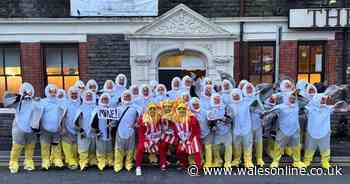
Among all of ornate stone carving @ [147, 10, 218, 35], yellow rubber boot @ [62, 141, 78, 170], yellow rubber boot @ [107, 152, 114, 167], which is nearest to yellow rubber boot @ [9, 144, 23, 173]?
yellow rubber boot @ [62, 141, 78, 170]

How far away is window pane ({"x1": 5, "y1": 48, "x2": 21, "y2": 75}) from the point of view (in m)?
11.1

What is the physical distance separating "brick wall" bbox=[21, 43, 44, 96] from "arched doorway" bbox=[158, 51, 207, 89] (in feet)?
10.4

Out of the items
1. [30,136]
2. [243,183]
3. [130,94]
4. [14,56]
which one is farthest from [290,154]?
[14,56]

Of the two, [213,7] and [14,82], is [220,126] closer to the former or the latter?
[213,7]

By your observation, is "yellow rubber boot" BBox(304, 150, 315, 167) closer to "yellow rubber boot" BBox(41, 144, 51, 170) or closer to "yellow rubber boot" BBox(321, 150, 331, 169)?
"yellow rubber boot" BBox(321, 150, 331, 169)

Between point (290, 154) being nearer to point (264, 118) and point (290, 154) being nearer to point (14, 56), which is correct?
point (264, 118)

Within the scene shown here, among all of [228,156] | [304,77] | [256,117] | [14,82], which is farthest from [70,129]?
[304,77]

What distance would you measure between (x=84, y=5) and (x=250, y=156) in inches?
234

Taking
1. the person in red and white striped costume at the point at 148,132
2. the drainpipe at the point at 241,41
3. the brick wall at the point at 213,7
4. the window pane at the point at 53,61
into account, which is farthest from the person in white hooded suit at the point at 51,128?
the drainpipe at the point at 241,41

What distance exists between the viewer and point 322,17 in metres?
10.4

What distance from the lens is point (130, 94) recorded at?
7617mm

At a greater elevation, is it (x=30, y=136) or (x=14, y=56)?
(x=14, y=56)

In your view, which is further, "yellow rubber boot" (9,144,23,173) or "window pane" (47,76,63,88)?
"window pane" (47,76,63,88)

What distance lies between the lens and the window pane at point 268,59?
1101 cm
